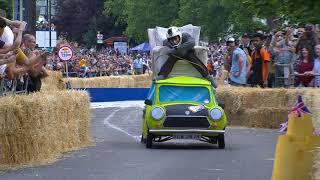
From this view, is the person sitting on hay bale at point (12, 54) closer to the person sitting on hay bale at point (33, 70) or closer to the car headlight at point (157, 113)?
the person sitting on hay bale at point (33, 70)

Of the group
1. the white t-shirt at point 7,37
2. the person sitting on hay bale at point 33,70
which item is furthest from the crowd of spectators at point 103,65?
the white t-shirt at point 7,37

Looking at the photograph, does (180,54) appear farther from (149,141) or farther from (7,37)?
(7,37)

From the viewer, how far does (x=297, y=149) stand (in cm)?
1052

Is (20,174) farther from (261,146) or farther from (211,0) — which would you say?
(211,0)

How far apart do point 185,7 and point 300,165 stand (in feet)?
162

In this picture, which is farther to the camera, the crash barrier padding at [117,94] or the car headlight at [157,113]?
the crash barrier padding at [117,94]

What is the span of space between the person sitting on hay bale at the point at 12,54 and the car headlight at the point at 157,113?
2330 millimetres

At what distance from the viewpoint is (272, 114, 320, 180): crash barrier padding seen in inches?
414

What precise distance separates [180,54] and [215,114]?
1.93 metres

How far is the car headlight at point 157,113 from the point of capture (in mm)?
16625

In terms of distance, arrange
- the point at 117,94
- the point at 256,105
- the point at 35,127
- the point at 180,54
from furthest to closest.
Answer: the point at 117,94 → the point at 256,105 → the point at 180,54 → the point at 35,127

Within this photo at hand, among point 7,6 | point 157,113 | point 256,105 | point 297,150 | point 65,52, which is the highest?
point 7,6

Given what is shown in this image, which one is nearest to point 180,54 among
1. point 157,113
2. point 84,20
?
point 157,113

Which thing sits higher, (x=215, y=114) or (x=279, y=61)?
(x=279, y=61)
